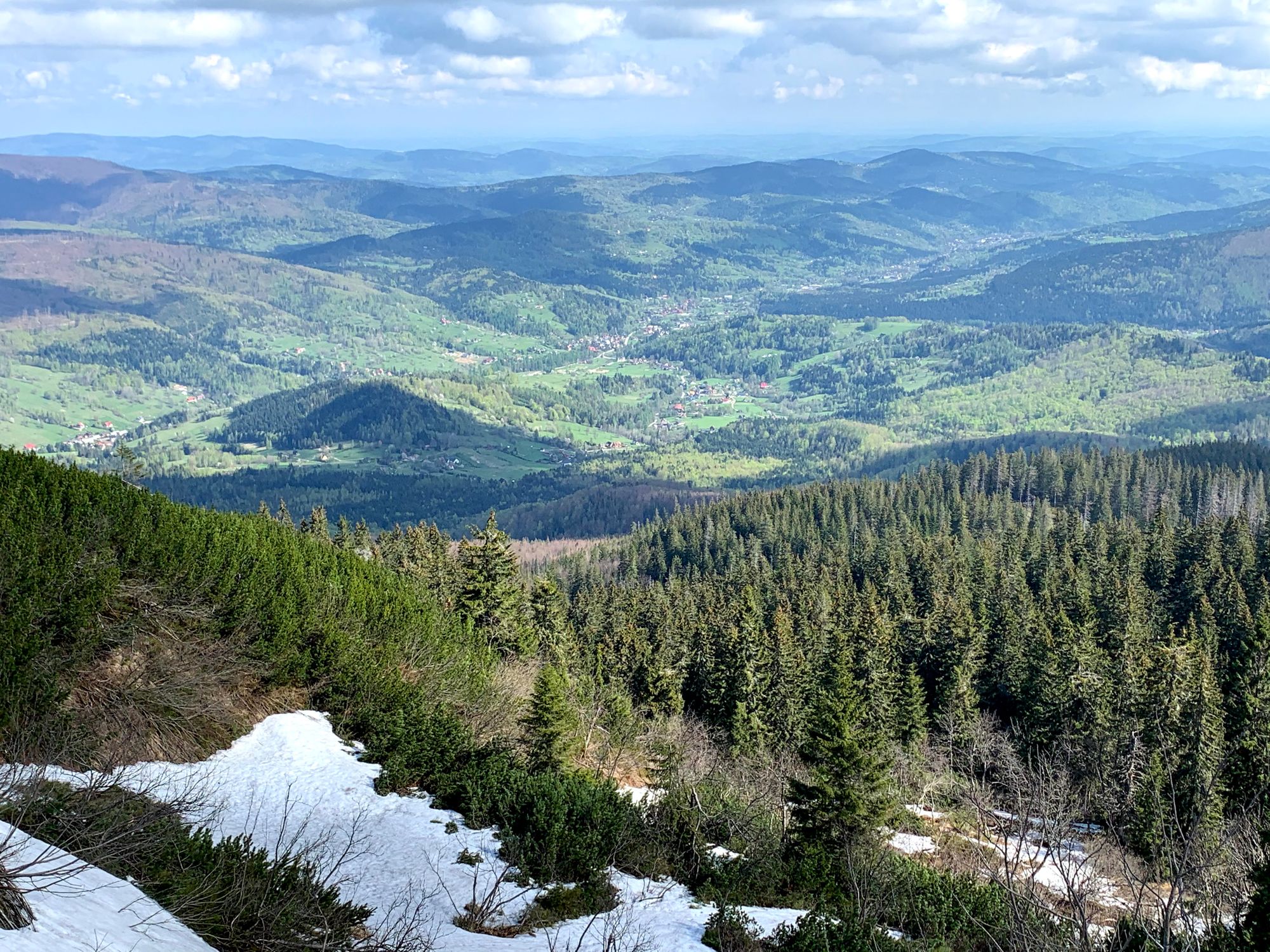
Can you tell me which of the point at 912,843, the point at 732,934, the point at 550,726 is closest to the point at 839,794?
the point at 550,726

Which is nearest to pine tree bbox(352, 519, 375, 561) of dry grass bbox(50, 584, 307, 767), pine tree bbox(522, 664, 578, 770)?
dry grass bbox(50, 584, 307, 767)

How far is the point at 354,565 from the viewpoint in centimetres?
4806

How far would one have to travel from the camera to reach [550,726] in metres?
31.8

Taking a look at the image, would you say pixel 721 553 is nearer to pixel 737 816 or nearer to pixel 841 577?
pixel 841 577

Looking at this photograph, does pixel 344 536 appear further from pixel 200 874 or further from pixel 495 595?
pixel 200 874

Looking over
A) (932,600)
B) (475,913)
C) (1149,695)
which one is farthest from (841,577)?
(475,913)

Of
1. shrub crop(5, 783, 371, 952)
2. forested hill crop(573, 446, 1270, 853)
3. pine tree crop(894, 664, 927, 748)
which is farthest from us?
pine tree crop(894, 664, 927, 748)

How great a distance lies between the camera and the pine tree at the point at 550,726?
31.2 meters

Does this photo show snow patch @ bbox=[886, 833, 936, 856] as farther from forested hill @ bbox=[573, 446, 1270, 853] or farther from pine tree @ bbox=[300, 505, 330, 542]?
pine tree @ bbox=[300, 505, 330, 542]

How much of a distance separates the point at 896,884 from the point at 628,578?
116 meters

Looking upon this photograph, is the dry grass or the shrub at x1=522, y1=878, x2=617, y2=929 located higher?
the dry grass

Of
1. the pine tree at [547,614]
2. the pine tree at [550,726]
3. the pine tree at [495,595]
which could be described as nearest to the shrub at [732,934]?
the pine tree at [550,726]

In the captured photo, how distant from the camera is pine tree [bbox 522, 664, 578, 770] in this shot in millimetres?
31188

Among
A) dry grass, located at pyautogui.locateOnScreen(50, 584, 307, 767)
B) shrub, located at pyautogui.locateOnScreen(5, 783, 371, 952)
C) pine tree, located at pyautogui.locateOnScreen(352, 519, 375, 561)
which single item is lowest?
pine tree, located at pyautogui.locateOnScreen(352, 519, 375, 561)
